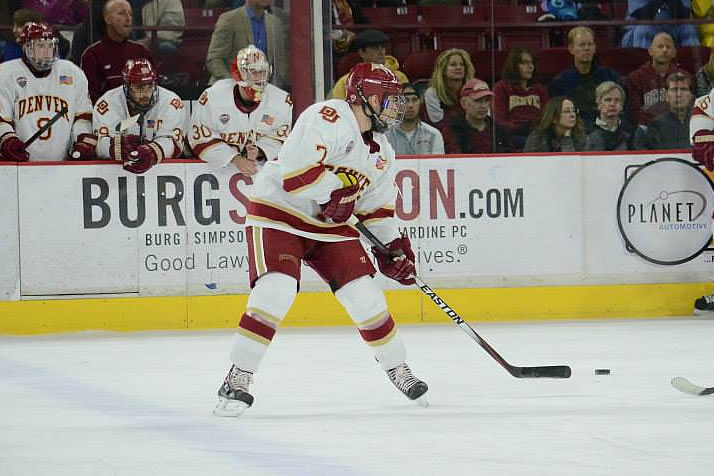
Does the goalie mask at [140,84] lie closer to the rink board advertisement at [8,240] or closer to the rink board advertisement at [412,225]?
the rink board advertisement at [412,225]

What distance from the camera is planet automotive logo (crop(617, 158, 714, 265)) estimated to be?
6.66m

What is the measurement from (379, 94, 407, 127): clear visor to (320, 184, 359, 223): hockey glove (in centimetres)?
23

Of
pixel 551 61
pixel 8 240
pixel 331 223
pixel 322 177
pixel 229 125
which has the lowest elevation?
pixel 8 240

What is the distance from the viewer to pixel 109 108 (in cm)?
643

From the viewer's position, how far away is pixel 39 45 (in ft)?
20.8

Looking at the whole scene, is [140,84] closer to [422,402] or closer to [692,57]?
[422,402]

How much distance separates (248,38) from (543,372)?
10.4ft

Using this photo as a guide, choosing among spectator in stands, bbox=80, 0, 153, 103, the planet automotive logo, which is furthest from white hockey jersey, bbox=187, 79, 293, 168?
the planet automotive logo

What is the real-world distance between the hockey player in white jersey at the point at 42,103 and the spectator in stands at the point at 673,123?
294cm

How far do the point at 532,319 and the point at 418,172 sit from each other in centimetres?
95

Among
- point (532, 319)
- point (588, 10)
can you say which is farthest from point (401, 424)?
point (588, 10)

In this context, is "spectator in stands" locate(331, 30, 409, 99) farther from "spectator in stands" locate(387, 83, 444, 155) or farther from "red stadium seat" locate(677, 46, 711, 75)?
"red stadium seat" locate(677, 46, 711, 75)

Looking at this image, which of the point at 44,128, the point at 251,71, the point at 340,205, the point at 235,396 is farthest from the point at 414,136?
the point at 235,396

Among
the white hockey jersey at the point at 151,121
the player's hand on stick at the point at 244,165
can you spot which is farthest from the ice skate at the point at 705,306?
the white hockey jersey at the point at 151,121
